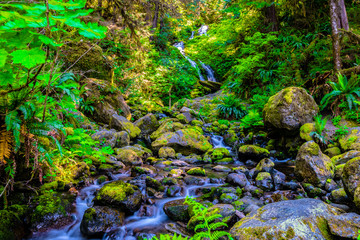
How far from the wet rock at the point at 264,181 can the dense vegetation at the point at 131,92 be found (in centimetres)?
73

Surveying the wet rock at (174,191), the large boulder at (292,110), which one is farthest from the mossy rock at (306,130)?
the wet rock at (174,191)

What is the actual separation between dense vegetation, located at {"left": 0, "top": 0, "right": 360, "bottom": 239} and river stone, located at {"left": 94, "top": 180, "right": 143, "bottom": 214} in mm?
94

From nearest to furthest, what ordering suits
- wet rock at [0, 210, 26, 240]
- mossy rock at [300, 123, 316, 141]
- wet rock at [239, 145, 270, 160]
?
wet rock at [0, 210, 26, 240] < mossy rock at [300, 123, 316, 141] < wet rock at [239, 145, 270, 160]

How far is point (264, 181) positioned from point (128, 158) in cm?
368

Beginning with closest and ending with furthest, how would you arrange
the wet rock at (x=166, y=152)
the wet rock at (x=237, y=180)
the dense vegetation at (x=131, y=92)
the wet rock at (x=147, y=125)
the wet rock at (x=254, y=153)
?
the dense vegetation at (x=131, y=92) < the wet rock at (x=237, y=180) < the wet rock at (x=254, y=153) < the wet rock at (x=166, y=152) < the wet rock at (x=147, y=125)

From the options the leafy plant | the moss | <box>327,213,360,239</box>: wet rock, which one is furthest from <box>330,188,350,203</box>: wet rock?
the moss

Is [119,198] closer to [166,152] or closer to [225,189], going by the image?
[225,189]

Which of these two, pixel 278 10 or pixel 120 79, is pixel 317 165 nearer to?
pixel 120 79

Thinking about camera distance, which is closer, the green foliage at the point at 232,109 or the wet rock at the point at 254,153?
the wet rock at the point at 254,153

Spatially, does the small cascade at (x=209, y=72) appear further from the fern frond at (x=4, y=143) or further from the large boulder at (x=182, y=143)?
the fern frond at (x=4, y=143)

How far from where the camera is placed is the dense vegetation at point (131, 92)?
173cm

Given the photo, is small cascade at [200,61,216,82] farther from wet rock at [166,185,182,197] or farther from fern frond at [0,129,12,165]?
fern frond at [0,129,12,165]

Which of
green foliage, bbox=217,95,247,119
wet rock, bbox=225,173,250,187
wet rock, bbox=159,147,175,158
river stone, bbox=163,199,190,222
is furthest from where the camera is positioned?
green foliage, bbox=217,95,247,119

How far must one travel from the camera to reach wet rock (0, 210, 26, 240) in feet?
7.78
